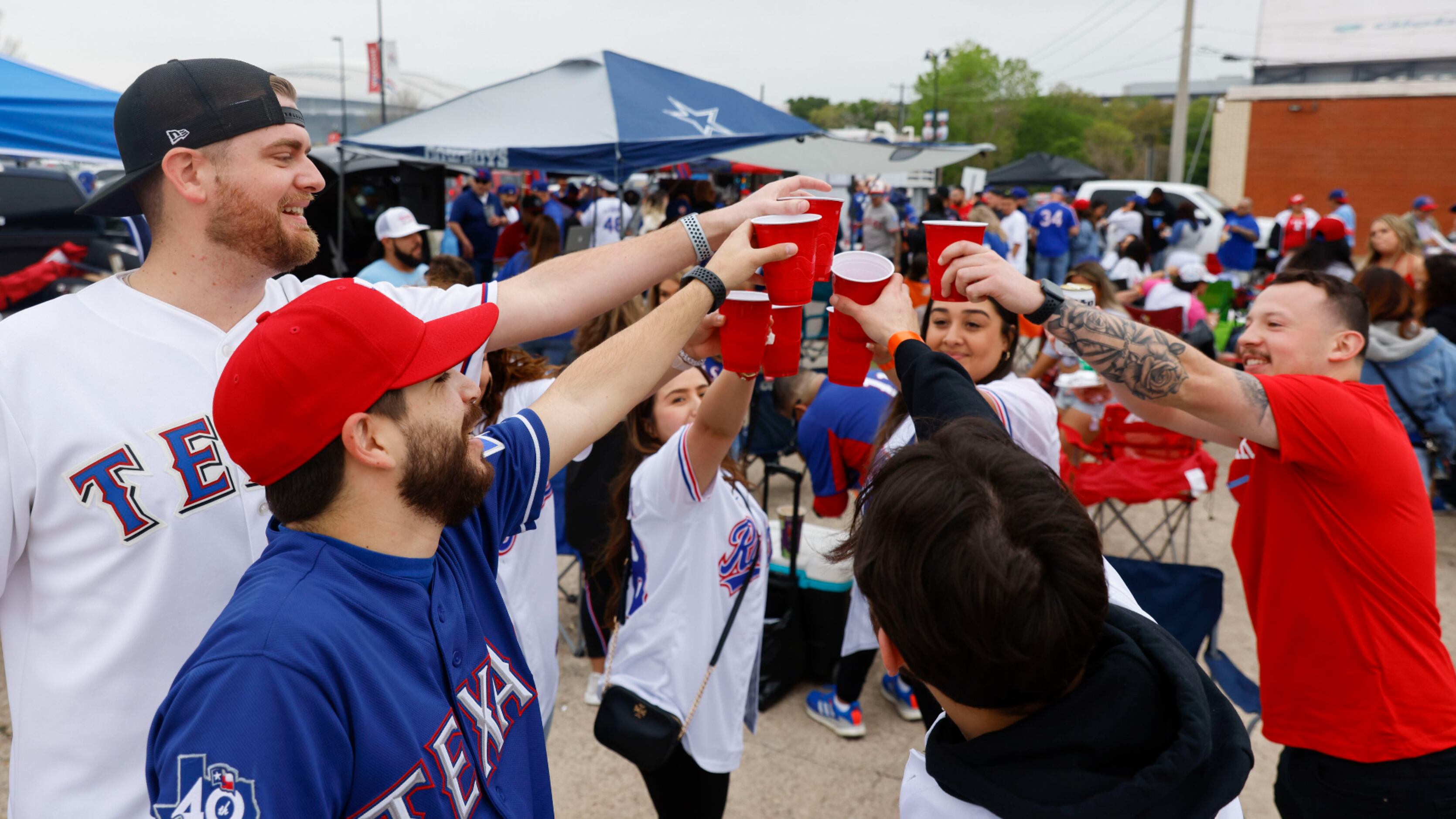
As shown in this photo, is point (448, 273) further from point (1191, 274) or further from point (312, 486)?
point (1191, 274)

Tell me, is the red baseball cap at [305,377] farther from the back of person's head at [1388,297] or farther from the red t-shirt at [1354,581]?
the back of person's head at [1388,297]

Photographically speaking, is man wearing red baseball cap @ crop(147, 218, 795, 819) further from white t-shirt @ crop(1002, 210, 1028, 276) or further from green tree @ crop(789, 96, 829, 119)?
green tree @ crop(789, 96, 829, 119)

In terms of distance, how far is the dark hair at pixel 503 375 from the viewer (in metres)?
3.33

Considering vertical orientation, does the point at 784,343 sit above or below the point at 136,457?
above

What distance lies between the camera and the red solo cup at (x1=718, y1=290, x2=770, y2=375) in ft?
6.49

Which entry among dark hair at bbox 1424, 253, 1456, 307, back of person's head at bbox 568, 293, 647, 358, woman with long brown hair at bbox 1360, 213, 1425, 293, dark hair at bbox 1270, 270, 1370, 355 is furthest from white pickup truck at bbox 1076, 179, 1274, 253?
dark hair at bbox 1270, 270, 1370, 355

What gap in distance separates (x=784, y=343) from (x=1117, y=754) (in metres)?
1.13

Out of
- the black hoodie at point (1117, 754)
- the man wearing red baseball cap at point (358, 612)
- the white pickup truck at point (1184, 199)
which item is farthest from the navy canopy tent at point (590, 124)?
the white pickup truck at point (1184, 199)

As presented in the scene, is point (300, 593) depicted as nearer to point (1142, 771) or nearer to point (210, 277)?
point (210, 277)

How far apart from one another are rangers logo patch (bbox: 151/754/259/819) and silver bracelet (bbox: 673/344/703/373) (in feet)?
4.52

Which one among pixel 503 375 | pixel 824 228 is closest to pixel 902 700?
pixel 503 375

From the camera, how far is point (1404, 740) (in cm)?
226

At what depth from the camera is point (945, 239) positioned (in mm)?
2170

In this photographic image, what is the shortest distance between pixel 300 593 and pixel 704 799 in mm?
1988
